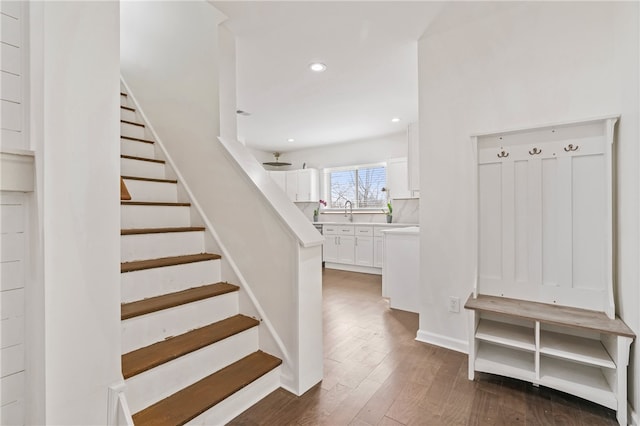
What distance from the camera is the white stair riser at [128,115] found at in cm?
285

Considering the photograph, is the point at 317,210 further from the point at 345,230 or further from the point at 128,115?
the point at 128,115

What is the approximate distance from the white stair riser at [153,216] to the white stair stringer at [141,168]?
0.48 metres

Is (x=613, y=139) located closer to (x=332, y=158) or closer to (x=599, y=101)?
(x=599, y=101)

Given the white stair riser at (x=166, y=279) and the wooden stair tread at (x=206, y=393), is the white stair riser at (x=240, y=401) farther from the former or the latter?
the white stair riser at (x=166, y=279)

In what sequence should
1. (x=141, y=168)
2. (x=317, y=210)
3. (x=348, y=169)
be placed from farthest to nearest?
1. (x=317, y=210)
2. (x=348, y=169)
3. (x=141, y=168)

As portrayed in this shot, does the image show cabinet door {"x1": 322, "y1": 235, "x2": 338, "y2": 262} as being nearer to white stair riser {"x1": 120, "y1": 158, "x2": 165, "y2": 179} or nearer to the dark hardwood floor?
the dark hardwood floor

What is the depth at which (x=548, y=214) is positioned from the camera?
6.40 ft

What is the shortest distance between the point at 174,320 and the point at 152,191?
1146mm

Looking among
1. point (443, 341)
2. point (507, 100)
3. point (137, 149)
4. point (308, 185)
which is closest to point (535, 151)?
point (507, 100)

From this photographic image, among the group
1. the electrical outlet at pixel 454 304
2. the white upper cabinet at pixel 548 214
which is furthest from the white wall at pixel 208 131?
the white upper cabinet at pixel 548 214

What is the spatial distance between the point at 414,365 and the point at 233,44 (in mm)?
2821

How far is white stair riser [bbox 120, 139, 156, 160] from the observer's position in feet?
8.26

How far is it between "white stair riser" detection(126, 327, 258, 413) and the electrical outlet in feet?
4.95

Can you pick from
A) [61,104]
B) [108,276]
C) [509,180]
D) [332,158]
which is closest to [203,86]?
[61,104]
